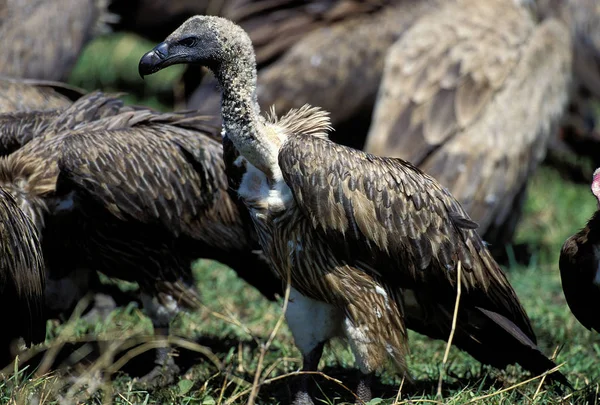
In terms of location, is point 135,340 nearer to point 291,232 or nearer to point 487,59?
point 291,232

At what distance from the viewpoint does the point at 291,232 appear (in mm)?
4023

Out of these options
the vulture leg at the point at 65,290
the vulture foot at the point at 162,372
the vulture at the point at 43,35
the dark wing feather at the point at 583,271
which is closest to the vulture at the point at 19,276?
the vulture foot at the point at 162,372

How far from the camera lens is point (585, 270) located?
4.08m

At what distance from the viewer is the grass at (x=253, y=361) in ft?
13.3

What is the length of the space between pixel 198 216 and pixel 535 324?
2.05m

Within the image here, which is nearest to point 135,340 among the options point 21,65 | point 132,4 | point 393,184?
point 393,184

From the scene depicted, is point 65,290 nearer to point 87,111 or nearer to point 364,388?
point 87,111

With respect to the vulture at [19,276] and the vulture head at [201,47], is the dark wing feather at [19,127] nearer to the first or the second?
the vulture at [19,276]

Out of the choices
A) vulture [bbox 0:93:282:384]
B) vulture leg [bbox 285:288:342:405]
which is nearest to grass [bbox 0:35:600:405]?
vulture leg [bbox 285:288:342:405]

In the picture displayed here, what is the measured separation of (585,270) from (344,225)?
1017mm

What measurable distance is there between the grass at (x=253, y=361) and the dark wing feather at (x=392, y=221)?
0.45m

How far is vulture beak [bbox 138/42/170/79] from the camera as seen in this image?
12.9 feet

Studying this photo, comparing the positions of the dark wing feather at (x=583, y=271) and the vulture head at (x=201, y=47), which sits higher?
the vulture head at (x=201, y=47)

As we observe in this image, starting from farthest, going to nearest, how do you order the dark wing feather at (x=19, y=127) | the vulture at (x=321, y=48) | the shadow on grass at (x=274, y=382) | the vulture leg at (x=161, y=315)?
the vulture at (x=321, y=48) < the dark wing feather at (x=19, y=127) < the vulture leg at (x=161, y=315) < the shadow on grass at (x=274, y=382)
